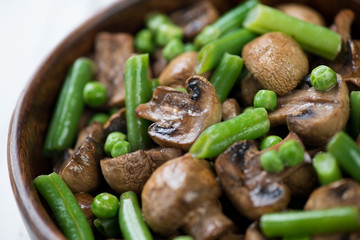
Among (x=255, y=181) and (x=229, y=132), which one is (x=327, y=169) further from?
(x=229, y=132)

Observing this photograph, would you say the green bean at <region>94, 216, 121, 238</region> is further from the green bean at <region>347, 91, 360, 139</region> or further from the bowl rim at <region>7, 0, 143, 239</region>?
the green bean at <region>347, 91, 360, 139</region>

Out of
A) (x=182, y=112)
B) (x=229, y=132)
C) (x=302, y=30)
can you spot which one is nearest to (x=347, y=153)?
(x=229, y=132)

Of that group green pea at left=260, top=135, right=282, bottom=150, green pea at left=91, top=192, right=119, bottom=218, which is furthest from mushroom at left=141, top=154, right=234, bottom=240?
green pea at left=260, top=135, right=282, bottom=150

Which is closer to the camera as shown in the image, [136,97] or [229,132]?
[229,132]

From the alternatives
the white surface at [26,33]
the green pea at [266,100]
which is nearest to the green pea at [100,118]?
the green pea at [266,100]

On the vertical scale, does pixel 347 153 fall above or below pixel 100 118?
below

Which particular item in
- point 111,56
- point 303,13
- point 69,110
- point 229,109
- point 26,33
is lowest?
point 229,109
